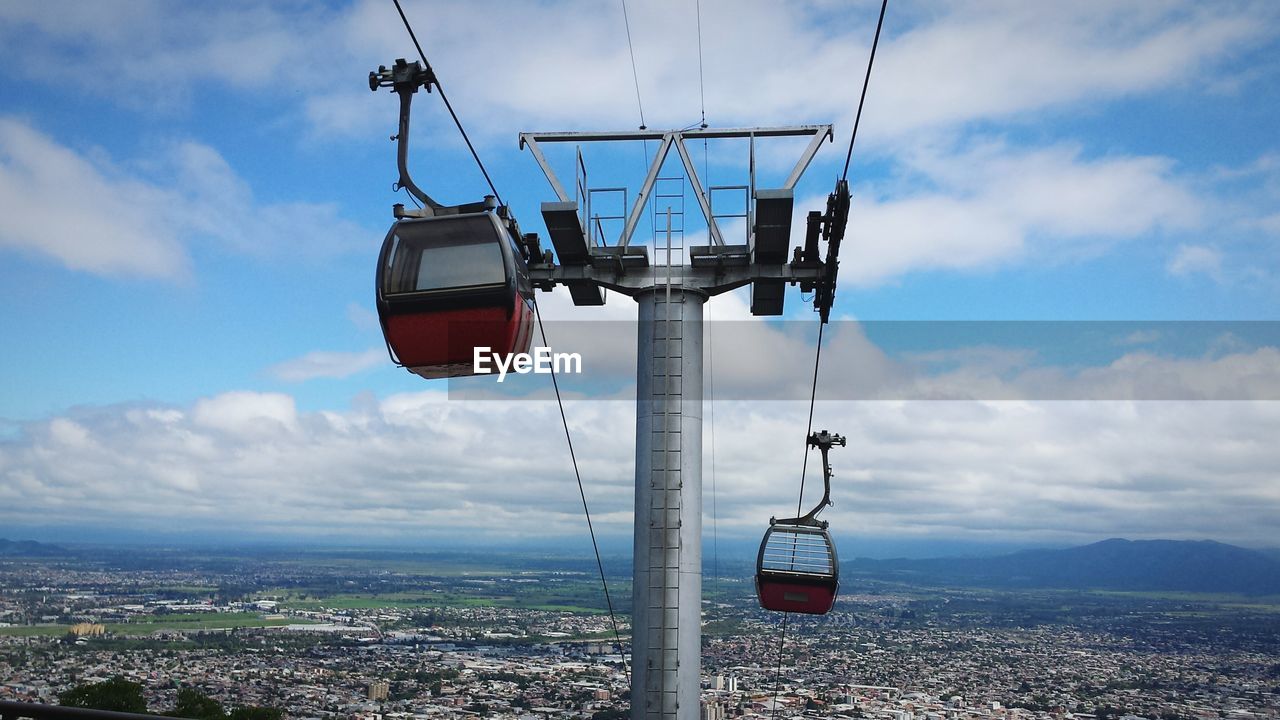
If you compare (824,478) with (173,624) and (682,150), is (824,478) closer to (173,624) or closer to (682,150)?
(682,150)

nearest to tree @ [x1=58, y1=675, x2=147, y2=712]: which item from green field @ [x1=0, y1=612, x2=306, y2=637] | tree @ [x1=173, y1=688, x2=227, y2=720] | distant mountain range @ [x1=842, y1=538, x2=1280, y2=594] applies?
tree @ [x1=173, y1=688, x2=227, y2=720]

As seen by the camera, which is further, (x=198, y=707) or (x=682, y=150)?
(x=198, y=707)

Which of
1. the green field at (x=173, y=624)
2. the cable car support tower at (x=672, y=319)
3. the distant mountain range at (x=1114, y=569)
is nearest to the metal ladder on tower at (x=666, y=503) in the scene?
the cable car support tower at (x=672, y=319)

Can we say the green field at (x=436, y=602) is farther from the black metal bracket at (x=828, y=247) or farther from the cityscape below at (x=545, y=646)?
the black metal bracket at (x=828, y=247)

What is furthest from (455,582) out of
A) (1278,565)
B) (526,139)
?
(1278,565)

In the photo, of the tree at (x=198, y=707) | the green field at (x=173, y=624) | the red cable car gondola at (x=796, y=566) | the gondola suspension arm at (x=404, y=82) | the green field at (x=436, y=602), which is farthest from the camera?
the green field at (x=436, y=602)

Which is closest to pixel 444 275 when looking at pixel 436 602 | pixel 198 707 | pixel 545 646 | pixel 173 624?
pixel 198 707
